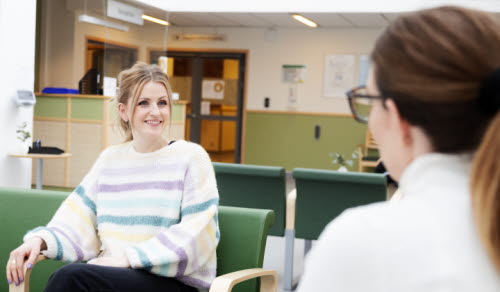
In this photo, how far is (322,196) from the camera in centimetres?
415

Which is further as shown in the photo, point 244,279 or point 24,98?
point 24,98

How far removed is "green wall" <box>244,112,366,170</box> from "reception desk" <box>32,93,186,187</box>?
3.60 metres

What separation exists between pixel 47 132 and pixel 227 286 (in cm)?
686

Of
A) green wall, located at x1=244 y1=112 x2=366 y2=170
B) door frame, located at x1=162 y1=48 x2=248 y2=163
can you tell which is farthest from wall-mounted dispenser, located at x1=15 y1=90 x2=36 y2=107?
green wall, located at x1=244 y1=112 x2=366 y2=170

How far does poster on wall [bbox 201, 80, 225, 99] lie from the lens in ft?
38.5

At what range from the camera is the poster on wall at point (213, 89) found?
11750 mm

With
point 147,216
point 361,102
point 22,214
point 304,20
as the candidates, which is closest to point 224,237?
point 147,216

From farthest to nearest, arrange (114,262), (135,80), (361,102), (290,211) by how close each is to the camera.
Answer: (290,211), (135,80), (114,262), (361,102)

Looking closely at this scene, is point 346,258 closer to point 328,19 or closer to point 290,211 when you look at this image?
point 290,211

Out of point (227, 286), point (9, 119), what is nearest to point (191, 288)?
point (227, 286)

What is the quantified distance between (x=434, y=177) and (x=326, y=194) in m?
3.33

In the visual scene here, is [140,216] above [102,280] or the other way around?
above

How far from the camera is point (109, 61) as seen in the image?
9398 mm

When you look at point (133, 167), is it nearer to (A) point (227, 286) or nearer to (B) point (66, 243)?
(B) point (66, 243)
